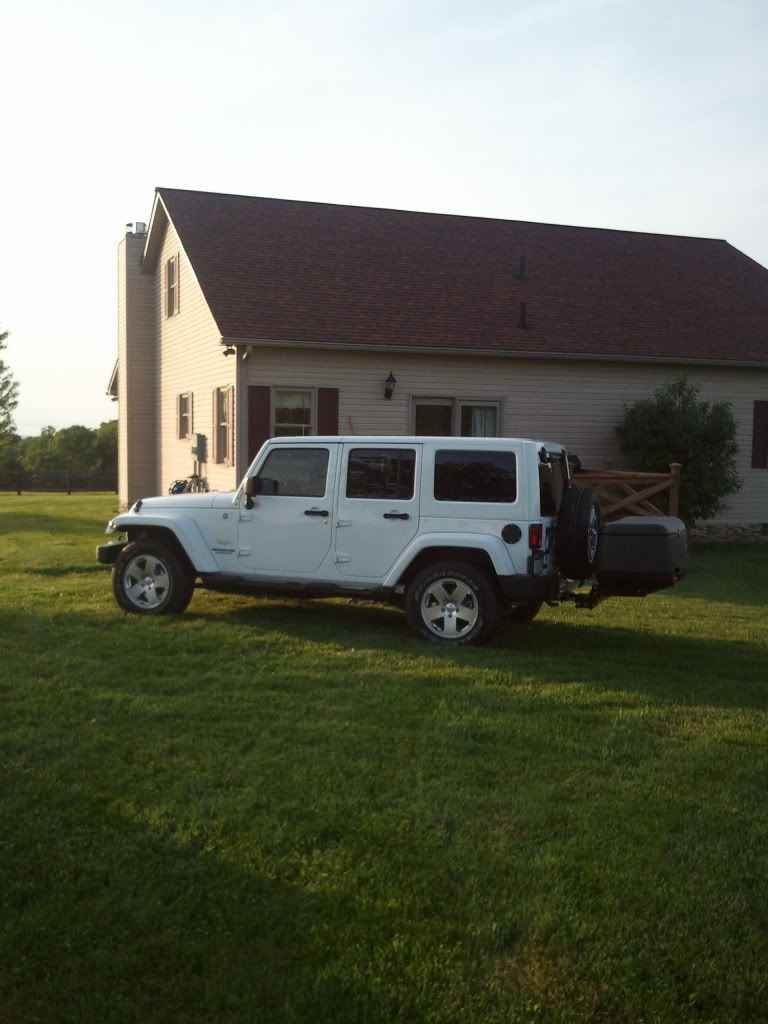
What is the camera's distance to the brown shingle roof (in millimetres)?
18156

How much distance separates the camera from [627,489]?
52.6ft

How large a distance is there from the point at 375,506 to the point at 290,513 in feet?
2.76

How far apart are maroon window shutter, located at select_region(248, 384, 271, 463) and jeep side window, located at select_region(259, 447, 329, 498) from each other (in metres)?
7.32

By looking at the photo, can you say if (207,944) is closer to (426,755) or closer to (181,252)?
(426,755)

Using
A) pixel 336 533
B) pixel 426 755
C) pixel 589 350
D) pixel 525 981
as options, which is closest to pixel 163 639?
pixel 336 533

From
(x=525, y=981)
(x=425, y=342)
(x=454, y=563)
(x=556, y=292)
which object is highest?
(x=556, y=292)

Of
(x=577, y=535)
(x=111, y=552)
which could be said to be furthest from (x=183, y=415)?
(x=577, y=535)

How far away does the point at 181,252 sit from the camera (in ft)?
68.5

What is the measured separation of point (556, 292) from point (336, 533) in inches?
495

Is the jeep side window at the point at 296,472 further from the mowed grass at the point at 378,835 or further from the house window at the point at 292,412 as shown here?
the house window at the point at 292,412

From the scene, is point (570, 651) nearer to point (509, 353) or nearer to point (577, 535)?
point (577, 535)

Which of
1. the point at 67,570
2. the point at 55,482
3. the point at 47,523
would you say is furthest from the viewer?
the point at 55,482

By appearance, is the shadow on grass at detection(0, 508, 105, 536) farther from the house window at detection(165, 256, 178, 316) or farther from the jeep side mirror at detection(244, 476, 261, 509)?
the jeep side mirror at detection(244, 476, 261, 509)

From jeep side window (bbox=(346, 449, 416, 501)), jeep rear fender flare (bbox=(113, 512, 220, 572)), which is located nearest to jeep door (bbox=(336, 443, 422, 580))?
jeep side window (bbox=(346, 449, 416, 501))
